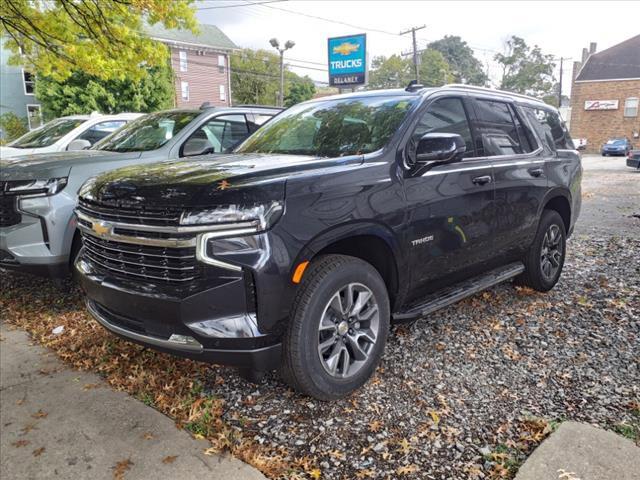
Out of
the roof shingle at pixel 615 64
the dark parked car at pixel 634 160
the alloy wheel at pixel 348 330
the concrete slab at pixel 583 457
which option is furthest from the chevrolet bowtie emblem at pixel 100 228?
the roof shingle at pixel 615 64

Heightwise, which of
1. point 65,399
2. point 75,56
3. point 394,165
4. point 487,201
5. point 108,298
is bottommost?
point 65,399

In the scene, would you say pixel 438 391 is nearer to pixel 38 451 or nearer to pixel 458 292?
pixel 458 292

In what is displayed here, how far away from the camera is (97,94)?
79.6 feet

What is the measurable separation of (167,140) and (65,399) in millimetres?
3177

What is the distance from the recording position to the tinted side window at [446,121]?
11.7ft

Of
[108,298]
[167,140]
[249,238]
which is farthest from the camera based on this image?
[167,140]

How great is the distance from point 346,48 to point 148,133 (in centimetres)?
2182

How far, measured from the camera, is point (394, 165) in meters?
3.27

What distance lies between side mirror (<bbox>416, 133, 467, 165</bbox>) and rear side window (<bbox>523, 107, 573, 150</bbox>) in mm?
1888

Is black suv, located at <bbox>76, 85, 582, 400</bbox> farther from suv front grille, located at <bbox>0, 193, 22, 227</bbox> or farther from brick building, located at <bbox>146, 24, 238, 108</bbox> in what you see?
brick building, located at <bbox>146, 24, 238, 108</bbox>

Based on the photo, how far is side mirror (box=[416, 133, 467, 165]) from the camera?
3.23m

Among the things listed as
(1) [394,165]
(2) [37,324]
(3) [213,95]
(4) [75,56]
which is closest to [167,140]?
(2) [37,324]

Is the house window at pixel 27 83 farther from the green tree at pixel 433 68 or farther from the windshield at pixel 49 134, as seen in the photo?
the green tree at pixel 433 68

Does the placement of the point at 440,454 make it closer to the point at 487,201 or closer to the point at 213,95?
the point at 487,201
